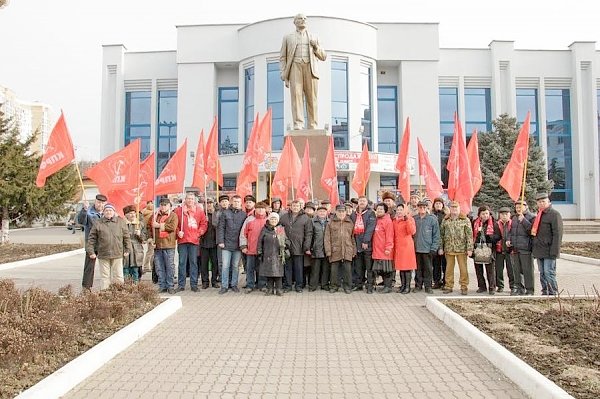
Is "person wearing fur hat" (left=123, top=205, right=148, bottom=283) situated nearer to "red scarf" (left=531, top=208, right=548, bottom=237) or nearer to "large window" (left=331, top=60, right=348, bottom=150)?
"red scarf" (left=531, top=208, right=548, bottom=237)

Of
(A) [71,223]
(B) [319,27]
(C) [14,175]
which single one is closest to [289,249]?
(C) [14,175]

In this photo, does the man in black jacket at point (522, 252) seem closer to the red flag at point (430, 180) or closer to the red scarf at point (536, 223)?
the red scarf at point (536, 223)

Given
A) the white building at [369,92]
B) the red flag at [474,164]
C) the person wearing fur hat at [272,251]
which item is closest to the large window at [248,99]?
the white building at [369,92]

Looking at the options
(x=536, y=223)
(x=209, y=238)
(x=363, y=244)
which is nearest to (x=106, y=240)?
(x=209, y=238)

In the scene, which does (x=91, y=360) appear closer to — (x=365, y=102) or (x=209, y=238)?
(x=209, y=238)

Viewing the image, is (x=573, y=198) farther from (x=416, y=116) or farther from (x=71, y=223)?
(x=71, y=223)

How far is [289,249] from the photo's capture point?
945 cm

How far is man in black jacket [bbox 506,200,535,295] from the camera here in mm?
8828

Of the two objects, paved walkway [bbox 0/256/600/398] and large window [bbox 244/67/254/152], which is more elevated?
large window [bbox 244/67/254/152]

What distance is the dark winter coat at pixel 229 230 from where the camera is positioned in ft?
31.0

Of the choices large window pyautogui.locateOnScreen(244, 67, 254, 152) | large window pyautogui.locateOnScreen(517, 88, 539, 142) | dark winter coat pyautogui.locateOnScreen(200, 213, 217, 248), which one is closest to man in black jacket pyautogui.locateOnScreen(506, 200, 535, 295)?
dark winter coat pyautogui.locateOnScreen(200, 213, 217, 248)

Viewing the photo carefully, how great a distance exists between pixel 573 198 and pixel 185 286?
3689 centimetres

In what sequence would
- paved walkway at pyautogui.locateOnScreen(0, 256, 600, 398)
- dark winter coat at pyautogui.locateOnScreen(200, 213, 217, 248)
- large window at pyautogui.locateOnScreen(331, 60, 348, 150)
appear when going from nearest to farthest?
paved walkway at pyautogui.locateOnScreen(0, 256, 600, 398)
dark winter coat at pyautogui.locateOnScreen(200, 213, 217, 248)
large window at pyautogui.locateOnScreen(331, 60, 348, 150)

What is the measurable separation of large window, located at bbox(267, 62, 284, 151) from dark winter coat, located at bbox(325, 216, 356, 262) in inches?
957
